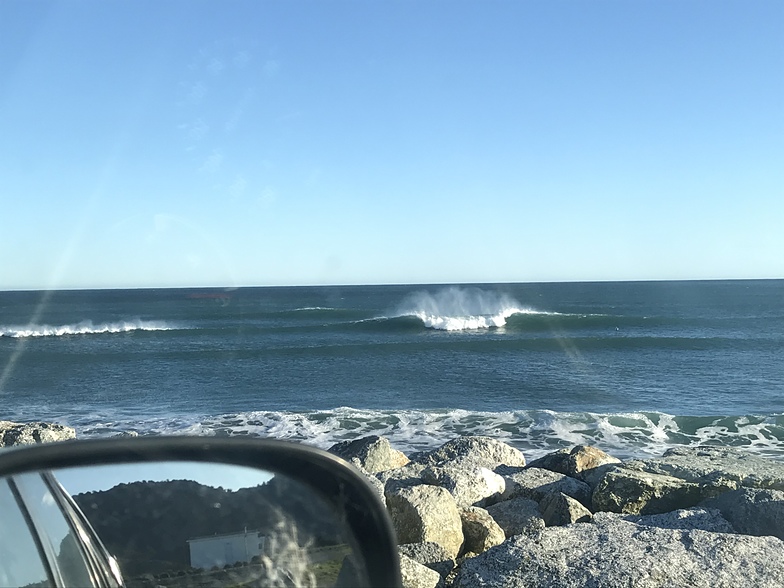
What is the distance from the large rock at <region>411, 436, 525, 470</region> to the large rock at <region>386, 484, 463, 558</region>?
90.9 inches

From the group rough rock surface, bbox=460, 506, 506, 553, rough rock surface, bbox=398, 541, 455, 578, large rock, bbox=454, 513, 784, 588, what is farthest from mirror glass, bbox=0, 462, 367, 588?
rough rock surface, bbox=460, 506, 506, 553

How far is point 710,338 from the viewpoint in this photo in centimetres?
3134

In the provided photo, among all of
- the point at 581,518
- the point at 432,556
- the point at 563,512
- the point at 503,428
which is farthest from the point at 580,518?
the point at 503,428

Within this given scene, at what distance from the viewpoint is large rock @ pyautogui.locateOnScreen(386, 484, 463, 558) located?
4.81 m

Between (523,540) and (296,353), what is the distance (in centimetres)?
2415

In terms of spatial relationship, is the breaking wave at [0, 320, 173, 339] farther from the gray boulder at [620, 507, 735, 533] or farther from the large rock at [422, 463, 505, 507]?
the gray boulder at [620, 507, 735, 533]

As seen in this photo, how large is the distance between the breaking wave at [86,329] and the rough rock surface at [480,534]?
37.0m

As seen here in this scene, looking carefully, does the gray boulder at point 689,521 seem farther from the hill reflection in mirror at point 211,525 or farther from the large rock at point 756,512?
the hill reflection in mirror at point 211,525

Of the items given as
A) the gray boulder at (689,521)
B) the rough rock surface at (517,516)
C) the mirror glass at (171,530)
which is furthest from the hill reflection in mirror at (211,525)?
the rough rock surface at (517,516)

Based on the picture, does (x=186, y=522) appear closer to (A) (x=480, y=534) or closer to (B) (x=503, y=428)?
(A) (x=480, y=534)

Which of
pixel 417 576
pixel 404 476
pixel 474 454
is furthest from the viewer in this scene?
pixel 474 454

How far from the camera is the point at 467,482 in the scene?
639 centimetres

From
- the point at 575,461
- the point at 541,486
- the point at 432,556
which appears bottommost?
the point at 575,461

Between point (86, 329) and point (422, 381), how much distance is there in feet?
96.1
